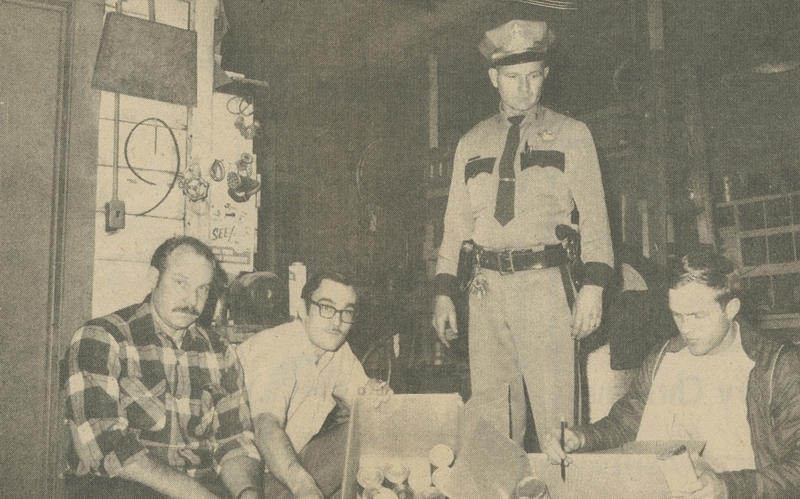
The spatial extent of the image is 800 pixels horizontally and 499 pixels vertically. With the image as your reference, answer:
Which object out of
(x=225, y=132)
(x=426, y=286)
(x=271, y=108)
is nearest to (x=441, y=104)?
(x=271, y=108)

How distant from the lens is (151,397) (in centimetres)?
224

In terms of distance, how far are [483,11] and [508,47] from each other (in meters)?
1.92

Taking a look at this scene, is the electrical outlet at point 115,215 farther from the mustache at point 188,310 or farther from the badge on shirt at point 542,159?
the badge on shirt at point 542,159

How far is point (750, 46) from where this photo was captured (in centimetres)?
441

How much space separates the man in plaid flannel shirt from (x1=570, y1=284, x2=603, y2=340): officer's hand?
1.11 metres

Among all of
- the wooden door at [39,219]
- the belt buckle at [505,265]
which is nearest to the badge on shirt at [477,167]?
the belt buckle at [505,265]

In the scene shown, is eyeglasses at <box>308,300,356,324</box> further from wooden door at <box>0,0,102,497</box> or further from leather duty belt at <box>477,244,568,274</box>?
wooden door at <box>0,0,102,497</box>

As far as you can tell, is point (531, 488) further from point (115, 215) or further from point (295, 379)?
point (115, 215)

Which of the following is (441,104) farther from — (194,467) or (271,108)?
(194,467)

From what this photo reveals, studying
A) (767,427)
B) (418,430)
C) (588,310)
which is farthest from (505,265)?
(767,427)

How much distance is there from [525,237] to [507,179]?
0.23 metres

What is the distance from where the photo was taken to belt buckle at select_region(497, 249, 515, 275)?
8.54 ft

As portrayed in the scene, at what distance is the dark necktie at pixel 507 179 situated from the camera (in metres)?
2.66

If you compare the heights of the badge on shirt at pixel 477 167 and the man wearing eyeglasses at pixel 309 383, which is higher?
the badge on shirt at pixel 477 167
